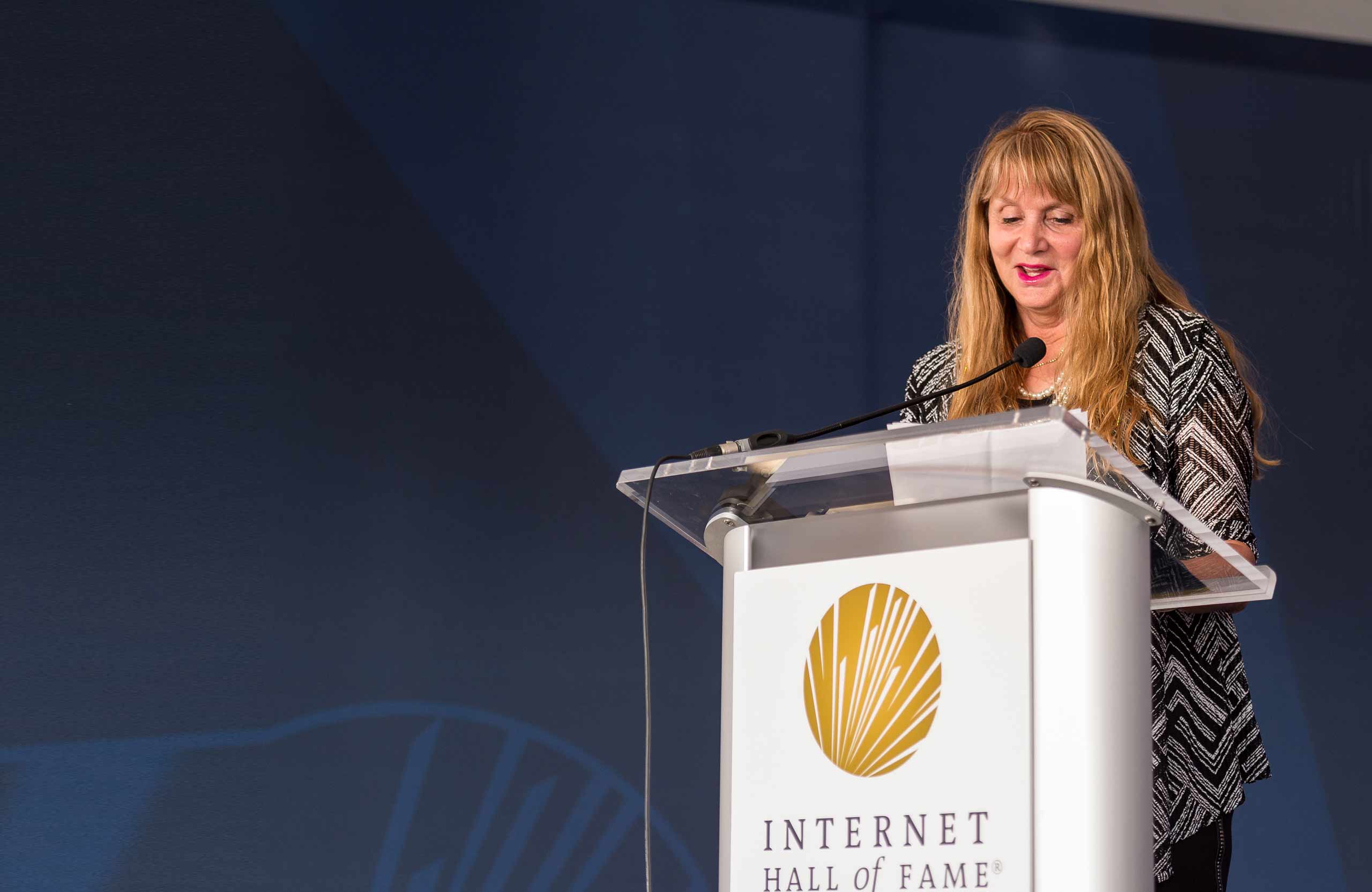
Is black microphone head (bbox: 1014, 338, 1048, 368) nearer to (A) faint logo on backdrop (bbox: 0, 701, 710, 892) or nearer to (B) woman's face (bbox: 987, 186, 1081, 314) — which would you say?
(B) woman's face (bbox: 987, 186, 1081, 314)

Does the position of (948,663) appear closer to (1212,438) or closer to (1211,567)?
(1211,567)

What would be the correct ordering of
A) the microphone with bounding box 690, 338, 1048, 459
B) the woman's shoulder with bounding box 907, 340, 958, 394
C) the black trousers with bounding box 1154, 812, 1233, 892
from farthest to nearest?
1. the woman's shoulder with bounding box 907, 340, 958, 394
2. the black trousers with bounding box 1154, 812, 1233, 892
3. the microphone with bounding box 690, 338, 1048, 459

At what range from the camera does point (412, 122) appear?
273 cm

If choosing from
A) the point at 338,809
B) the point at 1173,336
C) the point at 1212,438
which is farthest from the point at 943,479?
the point at 338,809

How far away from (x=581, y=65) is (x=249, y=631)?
4.41ft

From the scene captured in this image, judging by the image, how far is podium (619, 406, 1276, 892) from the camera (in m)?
0.92

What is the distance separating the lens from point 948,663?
96 cm

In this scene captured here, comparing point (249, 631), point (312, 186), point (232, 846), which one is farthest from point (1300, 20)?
point (232, 846)

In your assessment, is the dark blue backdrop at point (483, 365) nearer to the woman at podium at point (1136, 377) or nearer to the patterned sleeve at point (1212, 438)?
the woman at podium at point (1136, 377)

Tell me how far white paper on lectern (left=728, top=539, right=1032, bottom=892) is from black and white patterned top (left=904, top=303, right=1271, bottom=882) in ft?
1.61

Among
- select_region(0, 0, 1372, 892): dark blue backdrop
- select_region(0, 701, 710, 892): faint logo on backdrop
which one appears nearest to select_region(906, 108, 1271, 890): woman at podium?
select_region(0, 0, 1372, 892): dark blue backdrop

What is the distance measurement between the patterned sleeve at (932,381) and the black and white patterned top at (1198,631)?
29 centimetres

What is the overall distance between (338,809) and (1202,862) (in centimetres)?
155

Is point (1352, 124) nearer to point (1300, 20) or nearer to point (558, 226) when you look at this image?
point (1300, 20)
